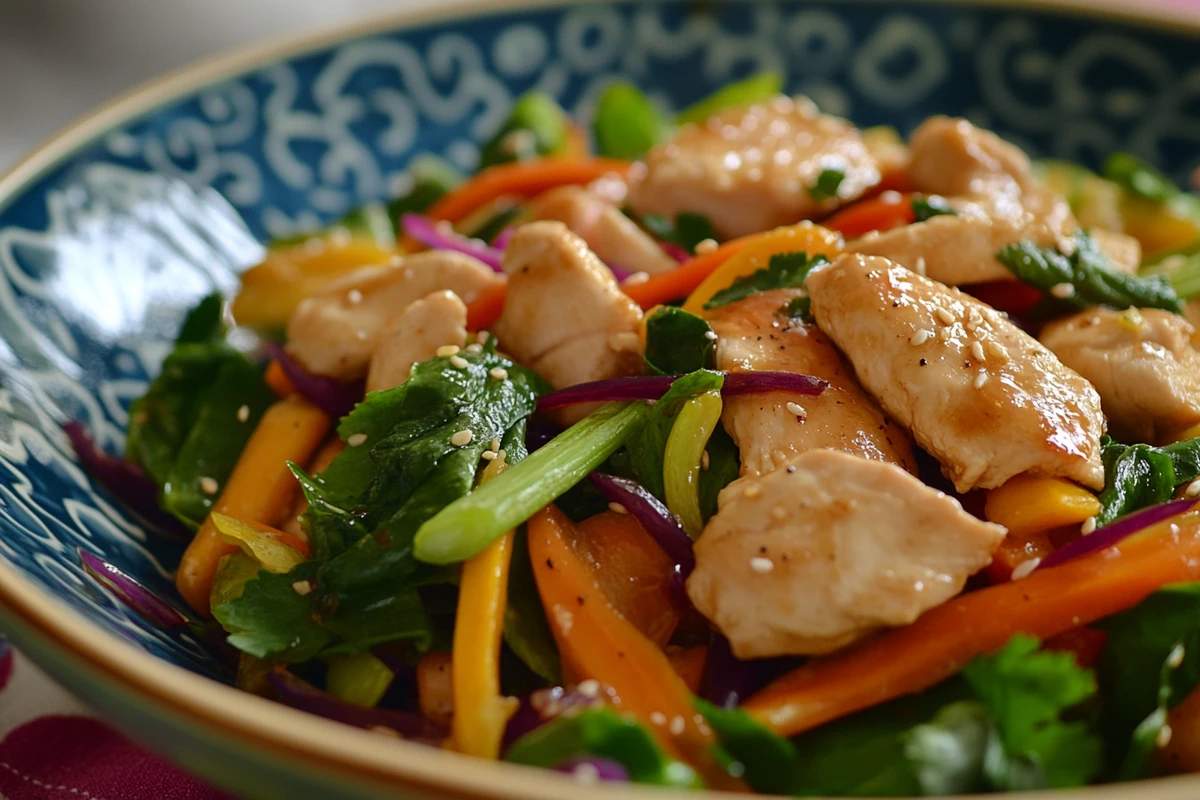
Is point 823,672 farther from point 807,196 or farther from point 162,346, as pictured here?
point 162,346

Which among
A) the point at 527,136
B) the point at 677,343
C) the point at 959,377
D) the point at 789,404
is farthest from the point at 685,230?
the point at 527,136

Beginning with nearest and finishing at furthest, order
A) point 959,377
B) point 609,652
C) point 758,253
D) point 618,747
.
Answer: point 618,747 → point 609,652 → point 959,377 → point 758,253

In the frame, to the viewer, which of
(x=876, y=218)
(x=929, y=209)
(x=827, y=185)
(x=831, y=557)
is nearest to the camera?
(x=831, y=557)

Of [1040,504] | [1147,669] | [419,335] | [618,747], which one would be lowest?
[1147,669]

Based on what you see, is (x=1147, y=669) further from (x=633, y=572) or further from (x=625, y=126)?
(x=625, y=126)

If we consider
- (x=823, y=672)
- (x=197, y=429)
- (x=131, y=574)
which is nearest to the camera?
(x=823, y=672)

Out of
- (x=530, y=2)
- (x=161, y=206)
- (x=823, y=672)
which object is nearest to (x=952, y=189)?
(x=823, y=672)
